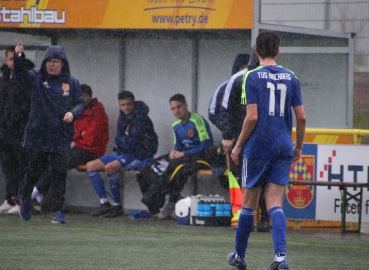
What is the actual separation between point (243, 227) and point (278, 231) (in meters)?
0.38

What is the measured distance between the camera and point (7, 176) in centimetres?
1205

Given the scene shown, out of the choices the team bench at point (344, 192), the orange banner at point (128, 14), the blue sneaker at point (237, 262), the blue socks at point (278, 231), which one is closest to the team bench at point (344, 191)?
the team bench at point (344, 192)

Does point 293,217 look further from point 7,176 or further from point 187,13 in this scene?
point 7,176

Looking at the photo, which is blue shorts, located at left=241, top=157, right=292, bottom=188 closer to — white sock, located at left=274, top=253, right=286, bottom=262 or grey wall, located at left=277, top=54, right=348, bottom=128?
white sock, located at left=274, top=253, right=286, bottom=262

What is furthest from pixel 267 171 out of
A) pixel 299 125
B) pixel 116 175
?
pixel 116 175

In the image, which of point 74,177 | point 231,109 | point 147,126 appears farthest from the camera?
point 74,177

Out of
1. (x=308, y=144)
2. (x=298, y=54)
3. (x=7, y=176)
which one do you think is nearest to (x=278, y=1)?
(x=298, y=54)

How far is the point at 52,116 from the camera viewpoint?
10203 mm

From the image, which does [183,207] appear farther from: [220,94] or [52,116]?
[52,116]

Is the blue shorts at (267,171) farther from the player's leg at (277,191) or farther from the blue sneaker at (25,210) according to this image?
the blue sneaker at (25,210)

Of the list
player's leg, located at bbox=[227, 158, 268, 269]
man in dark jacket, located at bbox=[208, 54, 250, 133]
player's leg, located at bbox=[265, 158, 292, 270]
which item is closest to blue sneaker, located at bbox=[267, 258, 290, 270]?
player's leg, located at bbox=[265, 158, 292, 270]

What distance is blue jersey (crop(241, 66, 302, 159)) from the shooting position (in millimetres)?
6367

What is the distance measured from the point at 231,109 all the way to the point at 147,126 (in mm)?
2834

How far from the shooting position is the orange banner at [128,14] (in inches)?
Answer: 419
